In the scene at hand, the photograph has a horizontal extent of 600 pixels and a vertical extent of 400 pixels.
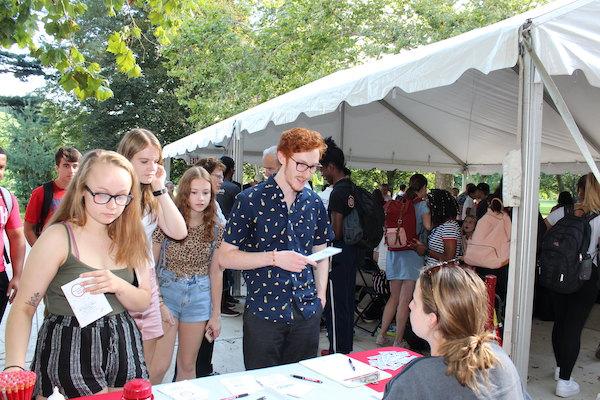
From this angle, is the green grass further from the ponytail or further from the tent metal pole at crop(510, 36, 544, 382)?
the ponytail

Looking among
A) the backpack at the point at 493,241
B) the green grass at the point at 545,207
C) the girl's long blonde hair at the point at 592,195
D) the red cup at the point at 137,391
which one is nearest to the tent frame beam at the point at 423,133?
the backpack at the point at 493,241

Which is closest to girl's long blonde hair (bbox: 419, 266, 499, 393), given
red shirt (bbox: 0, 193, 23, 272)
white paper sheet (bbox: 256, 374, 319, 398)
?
white paper sheet (bbox: 256, 374, 319, 398)

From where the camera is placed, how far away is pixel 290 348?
2.55 metres

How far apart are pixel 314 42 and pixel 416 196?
11109 mm

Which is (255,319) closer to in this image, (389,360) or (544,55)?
(389,360)

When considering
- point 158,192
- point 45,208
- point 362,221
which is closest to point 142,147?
point 158,192

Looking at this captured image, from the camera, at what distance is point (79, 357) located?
6.03ft

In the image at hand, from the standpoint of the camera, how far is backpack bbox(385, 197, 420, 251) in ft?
16.6

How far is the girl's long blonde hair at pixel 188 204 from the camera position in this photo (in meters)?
3.24

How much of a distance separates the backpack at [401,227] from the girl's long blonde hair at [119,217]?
3.35 meters

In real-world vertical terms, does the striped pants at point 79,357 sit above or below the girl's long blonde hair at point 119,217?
below

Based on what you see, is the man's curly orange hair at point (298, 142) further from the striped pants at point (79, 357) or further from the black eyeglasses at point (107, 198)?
the striped pants at point (79, 357)

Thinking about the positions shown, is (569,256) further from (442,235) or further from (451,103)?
(451,103)

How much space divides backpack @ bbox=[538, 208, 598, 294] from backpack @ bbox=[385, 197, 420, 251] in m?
1.50
